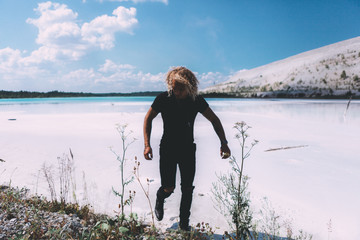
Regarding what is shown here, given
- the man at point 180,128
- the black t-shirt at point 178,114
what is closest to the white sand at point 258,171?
the man at point 180,128

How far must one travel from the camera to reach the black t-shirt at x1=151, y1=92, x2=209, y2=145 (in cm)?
276

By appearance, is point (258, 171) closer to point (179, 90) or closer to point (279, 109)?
point (179, 90)

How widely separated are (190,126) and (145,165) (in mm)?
3201

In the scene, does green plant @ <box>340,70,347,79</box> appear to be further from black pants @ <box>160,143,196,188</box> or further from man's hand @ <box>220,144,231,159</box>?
black pants @ <box>160,143,196,188</box>

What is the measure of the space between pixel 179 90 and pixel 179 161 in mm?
886

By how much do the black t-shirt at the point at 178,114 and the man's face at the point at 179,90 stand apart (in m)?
0.06

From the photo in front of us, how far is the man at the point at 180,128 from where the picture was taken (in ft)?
8.92

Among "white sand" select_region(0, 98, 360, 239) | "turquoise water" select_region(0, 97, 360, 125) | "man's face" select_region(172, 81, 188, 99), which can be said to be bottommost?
"white sand" select_region(0, 98, 360, 239)

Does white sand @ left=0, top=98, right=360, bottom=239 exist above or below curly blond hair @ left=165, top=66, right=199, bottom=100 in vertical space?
below

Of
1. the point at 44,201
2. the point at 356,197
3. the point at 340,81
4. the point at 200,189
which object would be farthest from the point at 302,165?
the point at 340,81

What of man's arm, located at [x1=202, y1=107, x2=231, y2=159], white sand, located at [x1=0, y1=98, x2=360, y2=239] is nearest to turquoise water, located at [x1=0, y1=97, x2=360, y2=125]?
white sand, located at [x1=0, y1=98, x2=360, y2=239]

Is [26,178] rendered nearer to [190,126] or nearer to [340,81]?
[190,126]

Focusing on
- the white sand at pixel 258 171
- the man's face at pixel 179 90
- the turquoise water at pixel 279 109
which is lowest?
the white sand at pixel 258 171

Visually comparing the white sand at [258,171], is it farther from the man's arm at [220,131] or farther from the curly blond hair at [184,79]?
the curly blond hair at [184,79]
